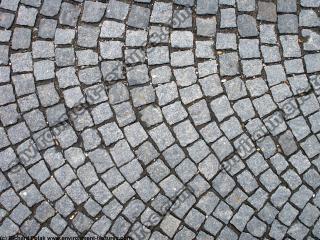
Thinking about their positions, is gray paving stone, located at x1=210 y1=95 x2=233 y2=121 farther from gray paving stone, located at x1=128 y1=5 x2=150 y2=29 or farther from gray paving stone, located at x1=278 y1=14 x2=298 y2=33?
gray paving stone, located at x1=128 y1=5 x2=150 y2=29

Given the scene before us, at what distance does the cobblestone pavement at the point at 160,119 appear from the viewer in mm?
4621

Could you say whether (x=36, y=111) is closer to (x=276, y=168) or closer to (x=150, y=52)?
(x=150, y=52)

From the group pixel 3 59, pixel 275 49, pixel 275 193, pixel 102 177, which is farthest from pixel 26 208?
pixel 275 49

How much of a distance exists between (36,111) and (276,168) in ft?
7.83

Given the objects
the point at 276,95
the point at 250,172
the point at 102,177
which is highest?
the point at 276,95

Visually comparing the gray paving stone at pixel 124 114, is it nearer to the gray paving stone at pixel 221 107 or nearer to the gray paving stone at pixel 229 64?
the gray paving stone at pixel 221 107

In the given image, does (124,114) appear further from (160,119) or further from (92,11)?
(92,11)

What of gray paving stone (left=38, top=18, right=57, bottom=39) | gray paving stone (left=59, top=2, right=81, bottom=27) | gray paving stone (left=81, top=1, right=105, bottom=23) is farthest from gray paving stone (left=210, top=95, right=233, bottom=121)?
gray paving stone (left=38, top=18, right=57, bottom=39)

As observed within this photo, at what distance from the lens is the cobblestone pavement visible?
4.62 m

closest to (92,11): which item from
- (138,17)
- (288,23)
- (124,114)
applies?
(138,17)

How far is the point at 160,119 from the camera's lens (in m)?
4.75

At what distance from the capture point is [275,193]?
4625 mm

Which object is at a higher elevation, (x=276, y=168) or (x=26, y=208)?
(x=276, y=168)

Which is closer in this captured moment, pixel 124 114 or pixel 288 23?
pixel 124 114
